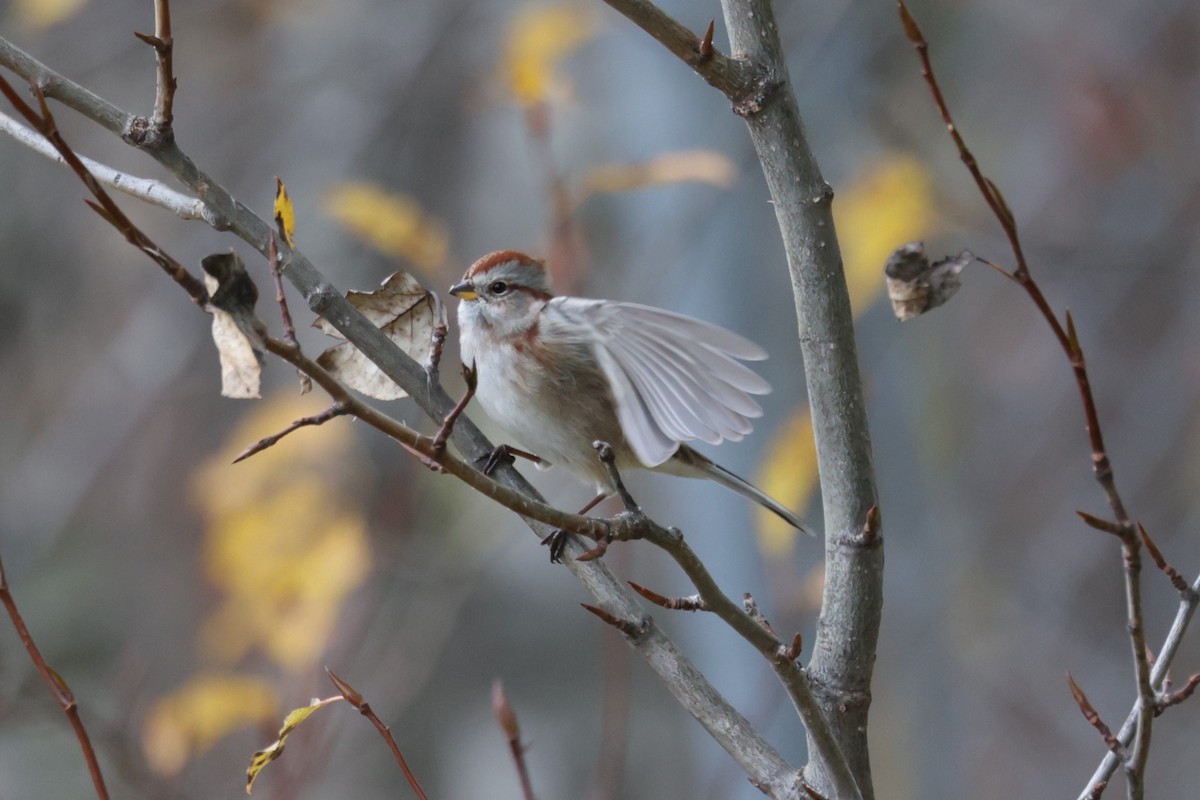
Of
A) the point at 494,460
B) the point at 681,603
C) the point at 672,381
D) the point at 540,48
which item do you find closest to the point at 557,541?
the point at 494,460

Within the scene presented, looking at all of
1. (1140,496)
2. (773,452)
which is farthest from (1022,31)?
(773,452)

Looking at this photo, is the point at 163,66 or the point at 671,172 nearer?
the point at 163,66

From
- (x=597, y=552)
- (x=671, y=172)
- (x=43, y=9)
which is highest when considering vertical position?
(x=43, y=9)

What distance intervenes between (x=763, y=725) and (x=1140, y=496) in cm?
290

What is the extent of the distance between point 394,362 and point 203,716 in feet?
3.84

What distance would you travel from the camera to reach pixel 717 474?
Result: 178cm

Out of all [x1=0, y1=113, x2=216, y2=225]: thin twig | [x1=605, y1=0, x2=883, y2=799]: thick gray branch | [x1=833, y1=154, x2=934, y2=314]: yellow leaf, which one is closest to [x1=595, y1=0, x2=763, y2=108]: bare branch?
[x1=605, y1=0, x2=883, y2=799]: thick gray branch

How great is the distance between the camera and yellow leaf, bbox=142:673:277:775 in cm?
188

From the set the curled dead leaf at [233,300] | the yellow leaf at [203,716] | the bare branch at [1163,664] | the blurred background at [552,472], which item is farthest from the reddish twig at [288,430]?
the yellow leaf at [203,716]

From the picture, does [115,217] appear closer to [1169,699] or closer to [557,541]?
[557,541]

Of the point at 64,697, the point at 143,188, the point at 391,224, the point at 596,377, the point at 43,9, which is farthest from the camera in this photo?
the point at 43,9

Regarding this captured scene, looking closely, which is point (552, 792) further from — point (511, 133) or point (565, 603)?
point (511, 133)

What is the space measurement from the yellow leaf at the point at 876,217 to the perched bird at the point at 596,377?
1.72ft

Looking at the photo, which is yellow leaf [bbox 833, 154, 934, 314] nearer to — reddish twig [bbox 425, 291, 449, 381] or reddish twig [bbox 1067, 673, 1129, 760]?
reddish twig [bbox 425, 291, 449, 381]
